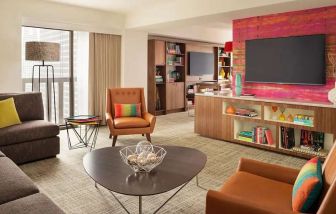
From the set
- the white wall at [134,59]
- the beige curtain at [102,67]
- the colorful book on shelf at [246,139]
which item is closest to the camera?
the colorful book on shelf at [246,139]

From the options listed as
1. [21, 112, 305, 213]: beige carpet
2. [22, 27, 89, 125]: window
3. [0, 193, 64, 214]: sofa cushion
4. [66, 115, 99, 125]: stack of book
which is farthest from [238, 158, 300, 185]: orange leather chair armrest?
[22, 27, 89, 125]: window

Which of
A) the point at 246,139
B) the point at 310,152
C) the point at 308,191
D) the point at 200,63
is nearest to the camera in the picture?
the point at 308,191

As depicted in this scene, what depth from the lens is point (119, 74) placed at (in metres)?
6.55

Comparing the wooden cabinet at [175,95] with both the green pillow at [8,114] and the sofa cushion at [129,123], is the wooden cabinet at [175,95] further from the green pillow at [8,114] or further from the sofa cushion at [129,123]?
the green pillow at [8,114]

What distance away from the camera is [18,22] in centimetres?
487

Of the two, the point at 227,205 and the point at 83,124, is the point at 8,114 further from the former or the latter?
the point at 227,205

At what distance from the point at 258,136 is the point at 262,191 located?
276 centimetres

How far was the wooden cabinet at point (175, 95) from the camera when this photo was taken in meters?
8.08

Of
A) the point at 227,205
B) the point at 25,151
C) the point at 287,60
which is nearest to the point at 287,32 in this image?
the point at 287,60

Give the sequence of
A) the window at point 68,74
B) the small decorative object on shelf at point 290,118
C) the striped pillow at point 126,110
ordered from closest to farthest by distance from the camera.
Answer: the small decorative object on shelf at point 290,118 < the striped pillow at point 126,110 < the window at point 68,74

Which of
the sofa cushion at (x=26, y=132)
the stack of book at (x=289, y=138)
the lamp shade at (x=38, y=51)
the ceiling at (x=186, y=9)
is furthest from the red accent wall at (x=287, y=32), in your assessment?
the sofa cushion at (x=26, y=132)

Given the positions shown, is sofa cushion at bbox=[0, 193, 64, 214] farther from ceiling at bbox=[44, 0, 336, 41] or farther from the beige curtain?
the beige curtain

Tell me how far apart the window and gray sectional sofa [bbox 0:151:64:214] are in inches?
155

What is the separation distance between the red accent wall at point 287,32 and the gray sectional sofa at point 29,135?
3.41 meters
